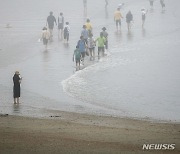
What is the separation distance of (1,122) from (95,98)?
579cm

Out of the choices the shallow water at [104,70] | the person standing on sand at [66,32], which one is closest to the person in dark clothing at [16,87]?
the shallow water at [104,70]

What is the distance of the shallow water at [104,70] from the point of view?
20.8 m

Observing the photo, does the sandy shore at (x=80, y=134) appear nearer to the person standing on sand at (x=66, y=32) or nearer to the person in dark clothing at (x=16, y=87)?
the person in dark clothing at (x=16, y=87)

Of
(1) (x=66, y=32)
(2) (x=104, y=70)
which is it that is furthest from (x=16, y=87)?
(1) (x=66, y=32)

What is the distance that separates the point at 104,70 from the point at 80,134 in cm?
1235

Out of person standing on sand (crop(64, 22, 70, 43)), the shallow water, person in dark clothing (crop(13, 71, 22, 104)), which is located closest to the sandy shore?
the shallow water

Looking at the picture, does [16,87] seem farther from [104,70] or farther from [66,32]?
[66,32]

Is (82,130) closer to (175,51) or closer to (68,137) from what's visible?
(68,137)

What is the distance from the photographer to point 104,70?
27484mm

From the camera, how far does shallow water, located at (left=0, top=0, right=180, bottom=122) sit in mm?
20812

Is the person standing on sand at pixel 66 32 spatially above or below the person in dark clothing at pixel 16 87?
above

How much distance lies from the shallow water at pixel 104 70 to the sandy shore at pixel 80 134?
1.76 metres

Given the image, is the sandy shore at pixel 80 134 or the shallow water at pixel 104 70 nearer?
the sandy shore at pixel 80 134

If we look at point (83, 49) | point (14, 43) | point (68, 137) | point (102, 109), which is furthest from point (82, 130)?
point (14, 43)
